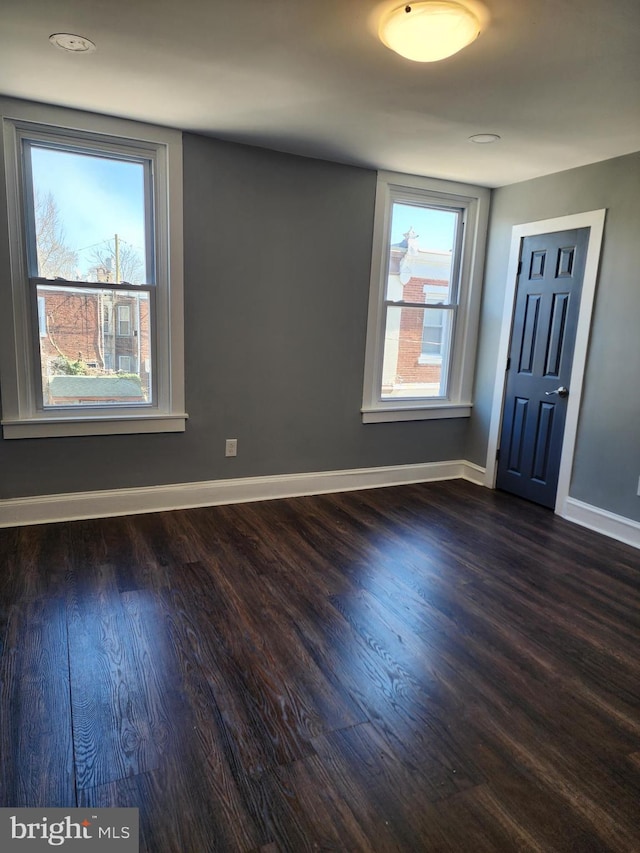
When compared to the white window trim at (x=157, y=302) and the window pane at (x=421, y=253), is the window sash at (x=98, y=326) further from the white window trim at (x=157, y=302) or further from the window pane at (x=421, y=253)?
the window pane at (x=421, y=253)

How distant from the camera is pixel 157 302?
3.42m

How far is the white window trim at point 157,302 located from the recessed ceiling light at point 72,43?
2.68 ft

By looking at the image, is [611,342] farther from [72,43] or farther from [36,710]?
[36,710]

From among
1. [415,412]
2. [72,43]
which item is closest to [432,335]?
[415,412]

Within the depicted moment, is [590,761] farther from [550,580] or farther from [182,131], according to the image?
[182,131]

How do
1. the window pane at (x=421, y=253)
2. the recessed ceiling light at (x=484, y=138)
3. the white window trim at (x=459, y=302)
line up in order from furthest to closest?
A: 1. the window pane at (x=421, y=253)
2. the white window trim at (x=459, y=302)
3. the recessed ceiling light at (x=484, y=138)

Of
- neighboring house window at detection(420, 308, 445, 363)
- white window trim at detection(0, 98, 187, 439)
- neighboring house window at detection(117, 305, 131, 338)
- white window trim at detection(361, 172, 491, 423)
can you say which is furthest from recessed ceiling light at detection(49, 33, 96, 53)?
neighboring house window at detection(420, 308, 445, 363)

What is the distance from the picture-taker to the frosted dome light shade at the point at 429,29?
6.00ft

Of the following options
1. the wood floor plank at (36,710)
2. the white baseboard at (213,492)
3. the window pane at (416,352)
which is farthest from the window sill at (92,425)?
the window pane at (416,352)

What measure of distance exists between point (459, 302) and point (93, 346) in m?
2.91

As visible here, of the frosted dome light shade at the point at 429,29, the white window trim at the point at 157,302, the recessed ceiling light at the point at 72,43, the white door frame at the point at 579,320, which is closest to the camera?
the frosted dome light shade at the point at 429,29

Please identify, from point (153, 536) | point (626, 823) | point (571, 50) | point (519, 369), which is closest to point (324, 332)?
point (519, 369)

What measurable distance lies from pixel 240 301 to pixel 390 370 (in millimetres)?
1396

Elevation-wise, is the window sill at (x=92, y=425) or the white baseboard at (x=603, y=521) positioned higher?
the window sill at (x=92, y=425)
